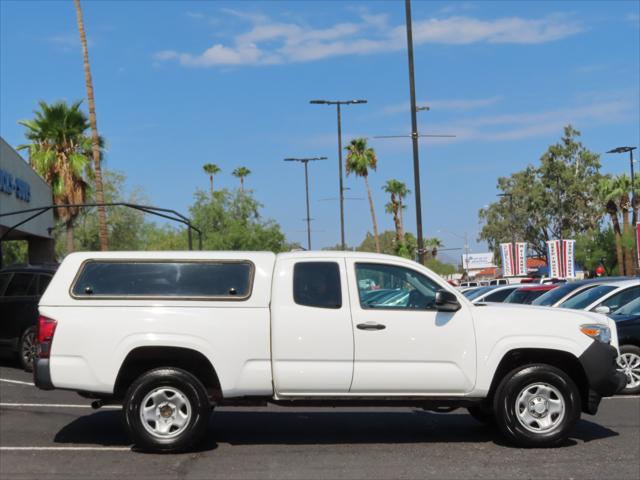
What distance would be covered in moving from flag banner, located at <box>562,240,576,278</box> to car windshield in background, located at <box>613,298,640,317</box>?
96.5 ft

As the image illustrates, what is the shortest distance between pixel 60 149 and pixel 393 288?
28.7m

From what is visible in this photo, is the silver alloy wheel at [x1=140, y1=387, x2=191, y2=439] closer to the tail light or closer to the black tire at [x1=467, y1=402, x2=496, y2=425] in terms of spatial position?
the tail light

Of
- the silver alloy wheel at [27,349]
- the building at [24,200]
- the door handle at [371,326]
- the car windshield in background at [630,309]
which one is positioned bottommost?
the silver alloy wheel at [27,349]

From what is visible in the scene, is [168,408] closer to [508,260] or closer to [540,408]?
[540,408]

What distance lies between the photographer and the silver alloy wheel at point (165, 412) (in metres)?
7.81

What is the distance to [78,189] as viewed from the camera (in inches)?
1374

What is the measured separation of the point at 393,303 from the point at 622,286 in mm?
6039

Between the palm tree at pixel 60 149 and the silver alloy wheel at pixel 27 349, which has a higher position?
the palm tree at pixel 60 149

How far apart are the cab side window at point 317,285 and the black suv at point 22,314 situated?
24.1 feet

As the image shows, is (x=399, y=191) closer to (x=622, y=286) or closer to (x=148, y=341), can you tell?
(x=622, y=286)

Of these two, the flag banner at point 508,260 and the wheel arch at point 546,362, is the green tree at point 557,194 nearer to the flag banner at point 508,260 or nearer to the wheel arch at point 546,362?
the flag banner at point 508,260

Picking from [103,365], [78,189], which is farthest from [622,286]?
[78,189]

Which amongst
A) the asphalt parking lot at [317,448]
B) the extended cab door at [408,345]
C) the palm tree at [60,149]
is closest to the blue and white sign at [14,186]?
the palm tree at [60,149]

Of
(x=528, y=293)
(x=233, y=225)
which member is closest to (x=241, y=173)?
(x=233, y=225)
